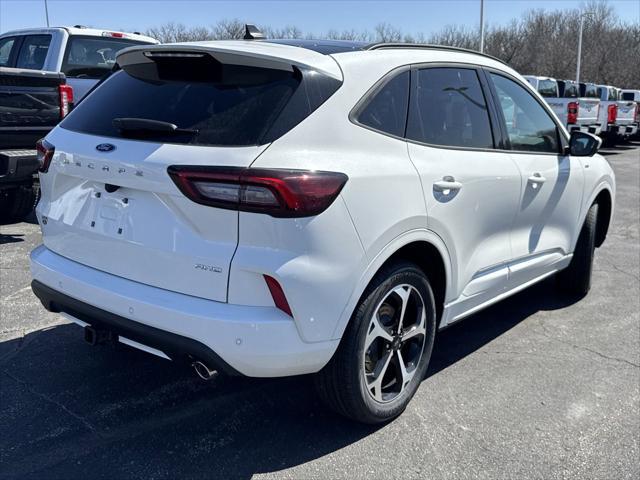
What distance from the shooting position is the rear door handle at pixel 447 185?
10.4 ft

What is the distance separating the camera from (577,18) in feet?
180

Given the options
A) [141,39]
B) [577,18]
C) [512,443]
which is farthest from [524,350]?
[577,18]

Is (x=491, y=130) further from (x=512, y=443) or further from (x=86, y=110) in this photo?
(x=86, y=110)

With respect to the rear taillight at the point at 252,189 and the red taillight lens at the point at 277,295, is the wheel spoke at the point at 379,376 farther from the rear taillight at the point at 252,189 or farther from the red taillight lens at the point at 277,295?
the rear taillight at the point at 252,189

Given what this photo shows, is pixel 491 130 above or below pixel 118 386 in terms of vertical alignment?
above

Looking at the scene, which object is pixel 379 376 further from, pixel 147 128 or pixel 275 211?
pixel 147 128

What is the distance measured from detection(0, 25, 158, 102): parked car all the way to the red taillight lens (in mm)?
6396

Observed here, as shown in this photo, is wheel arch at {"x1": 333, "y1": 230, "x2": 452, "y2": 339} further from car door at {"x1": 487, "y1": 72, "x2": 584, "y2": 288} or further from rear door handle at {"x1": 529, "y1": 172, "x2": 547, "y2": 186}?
rear door handle at {"x1": 529, "y1": 172, "x2": 547, "y2": 186}

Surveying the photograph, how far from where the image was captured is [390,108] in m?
3.08

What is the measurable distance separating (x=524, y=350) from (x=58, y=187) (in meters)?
3.06

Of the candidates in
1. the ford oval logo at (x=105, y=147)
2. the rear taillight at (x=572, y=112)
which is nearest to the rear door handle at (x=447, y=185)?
the ford oval logo at (x=105, y=147)

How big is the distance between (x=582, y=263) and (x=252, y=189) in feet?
12.1

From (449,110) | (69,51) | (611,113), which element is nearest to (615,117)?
(611,113)

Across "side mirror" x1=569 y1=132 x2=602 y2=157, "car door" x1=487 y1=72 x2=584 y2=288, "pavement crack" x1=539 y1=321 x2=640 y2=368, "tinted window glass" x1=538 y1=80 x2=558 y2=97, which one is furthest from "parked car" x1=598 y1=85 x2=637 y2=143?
"pavement crack" x1=539 y1=321 x2=640 y2=368
